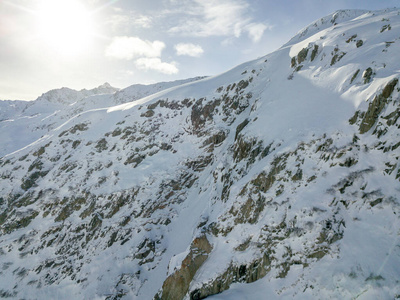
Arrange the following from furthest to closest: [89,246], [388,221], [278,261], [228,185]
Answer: [89,246] → [228,185] → [278,261] → [388,221]

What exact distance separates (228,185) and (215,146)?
33.3ft

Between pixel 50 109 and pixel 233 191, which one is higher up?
pixel 50 109

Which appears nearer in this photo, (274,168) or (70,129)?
(274,168)

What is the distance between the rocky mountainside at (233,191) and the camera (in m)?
10.9

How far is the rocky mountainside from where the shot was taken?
428 inches

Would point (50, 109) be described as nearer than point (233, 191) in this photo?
No

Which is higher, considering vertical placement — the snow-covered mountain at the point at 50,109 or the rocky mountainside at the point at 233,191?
the snow-covered mountain at the point at 50,109

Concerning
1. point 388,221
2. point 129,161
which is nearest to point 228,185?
point 388,221

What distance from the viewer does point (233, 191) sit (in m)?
17.9

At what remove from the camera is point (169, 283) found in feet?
50.8

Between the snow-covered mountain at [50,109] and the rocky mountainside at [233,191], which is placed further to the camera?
the snow-covered mountain at [50,109]

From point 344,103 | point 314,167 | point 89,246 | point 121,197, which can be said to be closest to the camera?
point 314,167

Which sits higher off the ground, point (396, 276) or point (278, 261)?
point (396, 276)

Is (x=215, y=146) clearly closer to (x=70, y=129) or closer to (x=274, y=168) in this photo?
(x=274, y=168)
